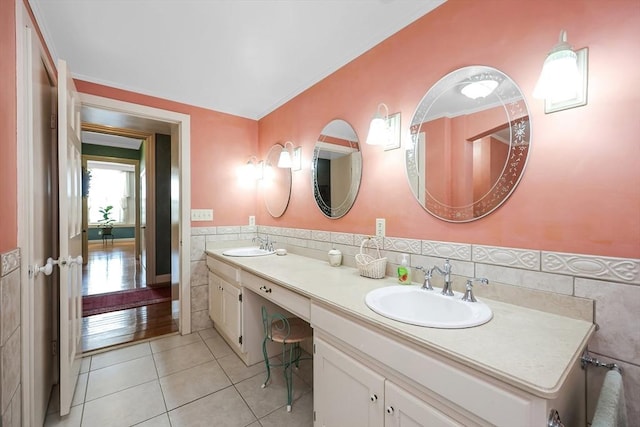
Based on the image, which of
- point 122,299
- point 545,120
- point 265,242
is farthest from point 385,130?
point 122,299

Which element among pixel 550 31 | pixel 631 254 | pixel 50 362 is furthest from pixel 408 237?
pixel 50 362

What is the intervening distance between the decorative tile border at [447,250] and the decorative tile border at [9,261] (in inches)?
71.0

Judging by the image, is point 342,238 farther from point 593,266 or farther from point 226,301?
point 593,266

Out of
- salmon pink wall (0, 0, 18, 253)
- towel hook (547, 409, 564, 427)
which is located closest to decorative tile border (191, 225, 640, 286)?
salmon pink wall (0, 0, 18, 253)

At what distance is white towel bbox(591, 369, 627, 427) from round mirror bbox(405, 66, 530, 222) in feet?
2.18

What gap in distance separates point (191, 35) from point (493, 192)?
1995 millimetres

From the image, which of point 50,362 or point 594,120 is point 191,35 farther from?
point 50,362

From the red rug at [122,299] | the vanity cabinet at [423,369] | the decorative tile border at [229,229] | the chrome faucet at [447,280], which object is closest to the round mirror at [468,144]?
the chrome faucet at [447,280]

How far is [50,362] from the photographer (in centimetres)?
177

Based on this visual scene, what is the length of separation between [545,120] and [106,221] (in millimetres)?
11385

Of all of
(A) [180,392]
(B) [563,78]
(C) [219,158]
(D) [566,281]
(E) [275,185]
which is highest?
(C) [219,158]

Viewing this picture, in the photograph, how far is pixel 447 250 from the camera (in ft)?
4.41

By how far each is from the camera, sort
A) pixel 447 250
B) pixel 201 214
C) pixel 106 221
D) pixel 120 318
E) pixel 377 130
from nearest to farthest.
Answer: pixel 447 250, pixel 377 130, pixel 201 214, pixel 120 318, pixel 106 221

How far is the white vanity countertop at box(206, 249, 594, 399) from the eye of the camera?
2.17ft
